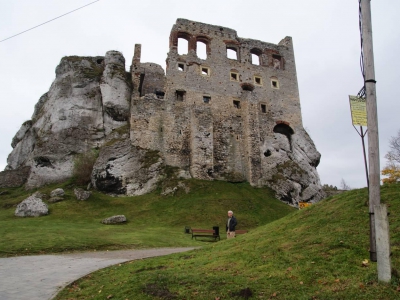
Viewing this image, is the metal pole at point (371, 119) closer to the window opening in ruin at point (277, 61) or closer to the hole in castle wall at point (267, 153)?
the hole in castle wall at point (267, 153)

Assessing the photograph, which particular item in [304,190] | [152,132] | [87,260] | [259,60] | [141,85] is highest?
[259,60]

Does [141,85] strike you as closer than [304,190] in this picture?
No

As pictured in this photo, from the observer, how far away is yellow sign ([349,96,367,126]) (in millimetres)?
7203

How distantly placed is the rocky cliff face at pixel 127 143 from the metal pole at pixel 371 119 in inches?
1021

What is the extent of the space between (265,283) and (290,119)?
34979 mm

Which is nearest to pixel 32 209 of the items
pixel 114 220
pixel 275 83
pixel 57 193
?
pixel 57 193

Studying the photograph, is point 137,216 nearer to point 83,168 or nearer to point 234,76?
point 83,168

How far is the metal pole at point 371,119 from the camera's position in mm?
6473

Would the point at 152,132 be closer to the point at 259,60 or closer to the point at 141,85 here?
the point at 141,85

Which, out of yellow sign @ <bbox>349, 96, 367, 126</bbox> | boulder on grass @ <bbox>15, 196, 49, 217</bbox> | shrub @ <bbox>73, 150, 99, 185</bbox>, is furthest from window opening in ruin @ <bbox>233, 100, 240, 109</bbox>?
yellow sign @ <bbox>349, 96, 367, 126</bbox>

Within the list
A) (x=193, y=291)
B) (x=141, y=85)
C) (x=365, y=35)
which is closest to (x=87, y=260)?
(x=193, y=291)

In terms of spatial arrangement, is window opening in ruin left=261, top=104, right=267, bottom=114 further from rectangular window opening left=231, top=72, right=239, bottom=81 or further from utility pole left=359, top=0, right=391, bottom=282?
utility pole left=359, top=0, right=391, bottom=282

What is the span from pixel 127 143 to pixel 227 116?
11289 millimetres

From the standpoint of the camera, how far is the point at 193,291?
22.5ft
